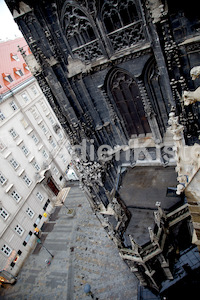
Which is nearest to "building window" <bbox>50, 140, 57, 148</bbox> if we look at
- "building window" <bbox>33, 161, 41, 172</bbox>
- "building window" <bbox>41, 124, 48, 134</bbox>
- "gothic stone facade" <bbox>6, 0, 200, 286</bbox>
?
"building window" <bbox>41, 124, 48, 134</bbox>

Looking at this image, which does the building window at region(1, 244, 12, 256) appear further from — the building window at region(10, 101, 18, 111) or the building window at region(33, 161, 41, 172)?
the building window at region(10, 101, 18, 111)

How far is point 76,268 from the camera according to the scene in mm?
20250

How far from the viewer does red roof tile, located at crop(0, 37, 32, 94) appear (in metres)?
28.2

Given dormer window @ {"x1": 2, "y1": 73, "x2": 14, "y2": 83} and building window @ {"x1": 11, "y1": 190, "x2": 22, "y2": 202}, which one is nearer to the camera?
building window @ {"x1": 11, "y1": 190, "x2": 22, "y2": 202}

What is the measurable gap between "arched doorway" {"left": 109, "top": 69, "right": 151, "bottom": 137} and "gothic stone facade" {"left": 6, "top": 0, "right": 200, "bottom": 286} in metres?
0.07

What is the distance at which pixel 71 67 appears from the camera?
45.6 ft

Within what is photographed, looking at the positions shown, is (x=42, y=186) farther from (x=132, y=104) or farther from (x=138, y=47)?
(x=138, y=47)

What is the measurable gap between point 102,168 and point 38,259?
15.7 metres

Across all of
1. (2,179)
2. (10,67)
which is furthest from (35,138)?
(10,67)

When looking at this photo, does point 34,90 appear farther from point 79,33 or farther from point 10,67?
point 79,33

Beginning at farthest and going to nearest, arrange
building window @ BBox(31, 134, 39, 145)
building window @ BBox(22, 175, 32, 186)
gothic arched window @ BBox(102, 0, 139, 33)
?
building window @ BBox(31, 134, 39, 145), building window @ BBox(22, 175, 32, 186), gothic arched window @ BBox(102, 0, 139, 33)

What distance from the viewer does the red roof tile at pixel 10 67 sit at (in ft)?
92.6

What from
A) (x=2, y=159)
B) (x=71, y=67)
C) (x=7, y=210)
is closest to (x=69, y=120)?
(x=71, y=67)

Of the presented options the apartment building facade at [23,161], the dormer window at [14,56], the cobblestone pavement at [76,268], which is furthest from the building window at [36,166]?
the dormer window at [14,56]
